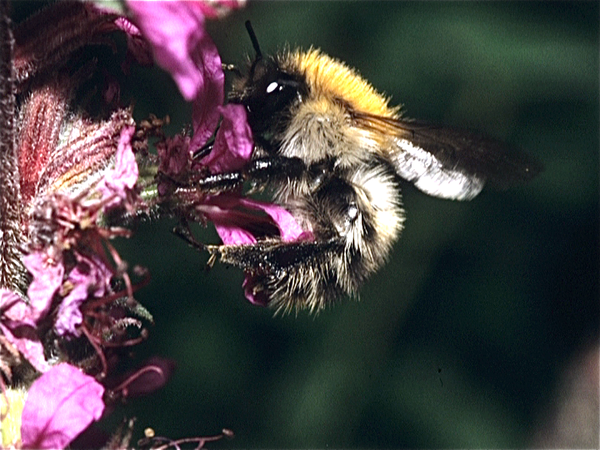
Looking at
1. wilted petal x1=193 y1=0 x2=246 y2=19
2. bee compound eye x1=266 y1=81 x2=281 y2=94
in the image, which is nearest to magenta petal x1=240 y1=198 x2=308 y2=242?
bee compound eye x1=266 y1=81 x2=281 y2=94

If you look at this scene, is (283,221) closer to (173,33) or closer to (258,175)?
(258,175)

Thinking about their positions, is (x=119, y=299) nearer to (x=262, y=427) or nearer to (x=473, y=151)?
(x=473, y=151)

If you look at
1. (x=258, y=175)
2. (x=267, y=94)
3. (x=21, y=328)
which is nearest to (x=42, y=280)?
(x=21, y=328)

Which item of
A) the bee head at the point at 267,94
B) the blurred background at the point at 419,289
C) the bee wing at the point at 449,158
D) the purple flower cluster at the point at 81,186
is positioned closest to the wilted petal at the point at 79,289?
the purple flower cluster at the point at 81,186

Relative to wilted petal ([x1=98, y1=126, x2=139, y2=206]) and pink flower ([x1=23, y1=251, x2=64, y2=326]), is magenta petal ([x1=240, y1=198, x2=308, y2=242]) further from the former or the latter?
pink flower ([x1=23, y1=251, x2=64, y2=326])

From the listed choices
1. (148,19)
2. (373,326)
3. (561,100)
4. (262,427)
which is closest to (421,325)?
(373,326)
